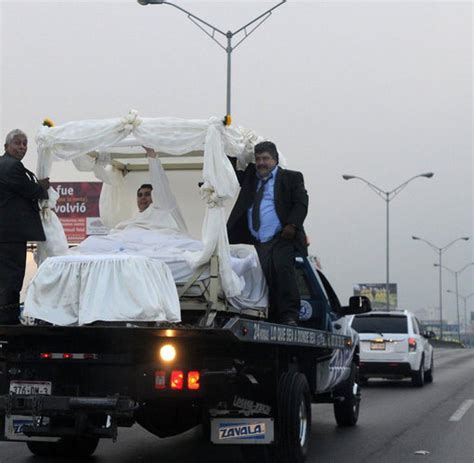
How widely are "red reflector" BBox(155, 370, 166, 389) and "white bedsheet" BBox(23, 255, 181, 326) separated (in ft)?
1.39

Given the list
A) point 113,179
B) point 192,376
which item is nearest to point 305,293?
point 113,179

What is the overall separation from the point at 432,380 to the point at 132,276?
1759 cm

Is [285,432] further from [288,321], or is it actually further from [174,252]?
[174,252]

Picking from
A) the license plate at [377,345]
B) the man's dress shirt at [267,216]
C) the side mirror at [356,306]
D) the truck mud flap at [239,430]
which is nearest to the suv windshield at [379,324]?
the license plate at [377,345]

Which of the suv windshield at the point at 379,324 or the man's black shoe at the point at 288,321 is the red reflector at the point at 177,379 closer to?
the man's black shoe at the point at 288,321

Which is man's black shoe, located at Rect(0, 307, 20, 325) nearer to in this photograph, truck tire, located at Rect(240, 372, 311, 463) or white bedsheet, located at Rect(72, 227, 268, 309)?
white bedsheet, located at Rect(72, 227, 268, 309)

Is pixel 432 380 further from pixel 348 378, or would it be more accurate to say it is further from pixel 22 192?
pixel 22 192

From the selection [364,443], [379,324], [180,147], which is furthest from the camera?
[379,324]

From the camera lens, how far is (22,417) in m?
7.86

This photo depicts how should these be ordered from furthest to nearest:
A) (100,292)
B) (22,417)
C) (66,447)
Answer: (66,447) → (22,417) → (100,292)

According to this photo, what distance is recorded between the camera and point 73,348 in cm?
803

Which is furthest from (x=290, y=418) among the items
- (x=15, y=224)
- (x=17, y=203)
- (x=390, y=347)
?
(x=390, y=347)

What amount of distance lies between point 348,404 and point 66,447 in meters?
4.27

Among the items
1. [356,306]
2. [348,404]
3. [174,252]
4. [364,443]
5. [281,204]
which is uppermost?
[281,204]
